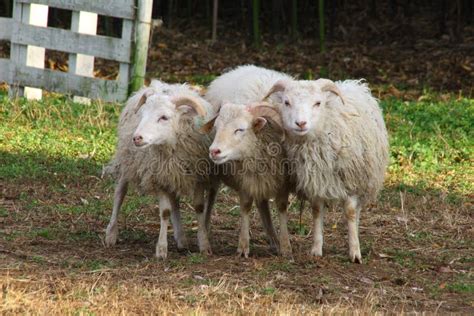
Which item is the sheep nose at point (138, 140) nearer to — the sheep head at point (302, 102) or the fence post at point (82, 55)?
the sheep head at point (302, 102)

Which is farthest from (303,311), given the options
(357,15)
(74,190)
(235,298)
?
(357,15)

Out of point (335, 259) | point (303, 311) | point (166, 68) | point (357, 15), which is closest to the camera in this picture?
point (303, 311)

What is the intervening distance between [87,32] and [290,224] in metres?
5.55

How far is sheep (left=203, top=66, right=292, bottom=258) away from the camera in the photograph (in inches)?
281

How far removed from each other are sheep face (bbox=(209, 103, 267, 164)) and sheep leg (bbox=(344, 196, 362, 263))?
833mm

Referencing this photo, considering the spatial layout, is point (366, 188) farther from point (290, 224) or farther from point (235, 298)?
point (235, 298)

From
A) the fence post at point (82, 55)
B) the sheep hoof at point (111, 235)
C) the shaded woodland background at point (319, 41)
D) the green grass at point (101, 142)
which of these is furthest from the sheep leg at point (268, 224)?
the shaded woodland background at point (319, 41)

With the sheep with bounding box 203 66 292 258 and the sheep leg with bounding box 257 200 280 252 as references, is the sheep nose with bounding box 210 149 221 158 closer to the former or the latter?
the sheep with bounding box 203 66 292 258

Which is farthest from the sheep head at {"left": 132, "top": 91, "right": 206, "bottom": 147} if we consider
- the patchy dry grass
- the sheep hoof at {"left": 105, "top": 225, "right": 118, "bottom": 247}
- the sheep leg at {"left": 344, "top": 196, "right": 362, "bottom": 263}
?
the sheep leg at {"left": 344, "top": 196, "right": 362, "bottom": 263}

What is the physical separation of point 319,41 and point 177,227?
12753mm

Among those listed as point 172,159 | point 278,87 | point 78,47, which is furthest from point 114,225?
point 78,47

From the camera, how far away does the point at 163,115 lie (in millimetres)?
7309

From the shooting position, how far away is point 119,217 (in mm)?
8664

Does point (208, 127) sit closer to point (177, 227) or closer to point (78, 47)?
point (177, 227)
